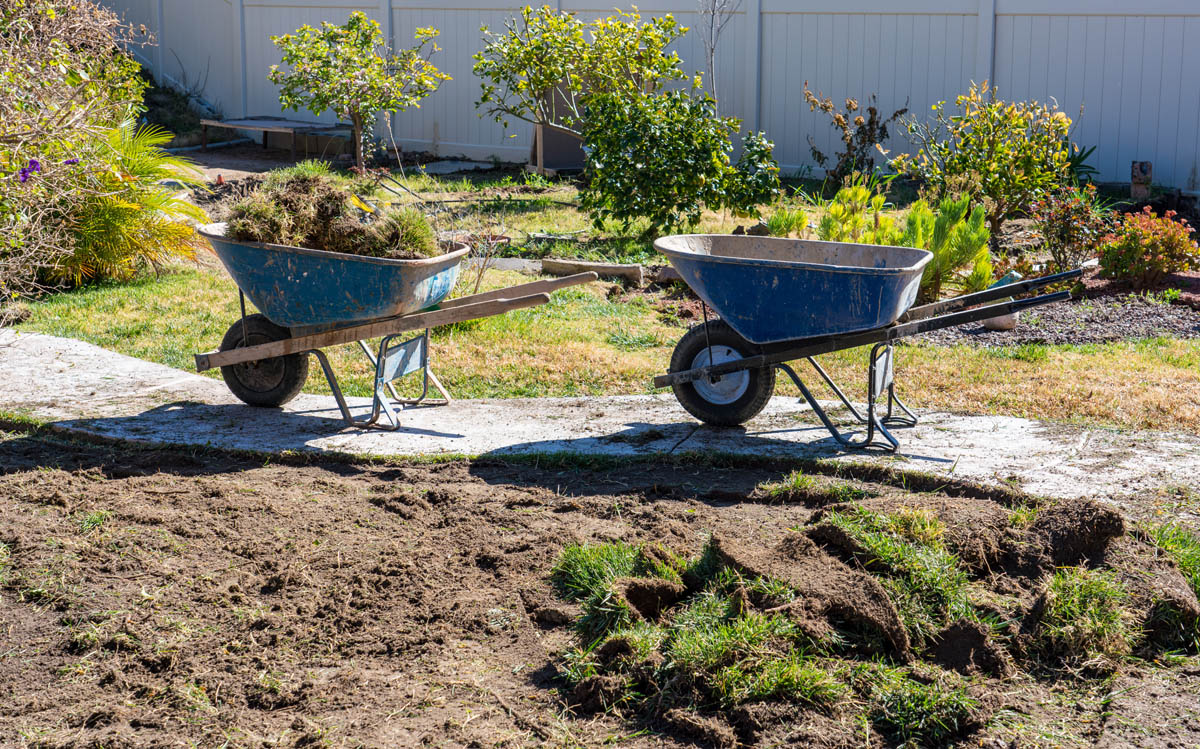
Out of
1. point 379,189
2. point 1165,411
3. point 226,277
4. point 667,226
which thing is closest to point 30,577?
point 1165,411

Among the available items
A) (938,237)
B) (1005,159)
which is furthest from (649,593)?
(1005,159)

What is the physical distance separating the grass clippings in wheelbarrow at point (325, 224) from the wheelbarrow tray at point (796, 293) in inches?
48.3

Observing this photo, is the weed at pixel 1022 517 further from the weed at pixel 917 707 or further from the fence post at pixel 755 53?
the fence post at pixel 755 53

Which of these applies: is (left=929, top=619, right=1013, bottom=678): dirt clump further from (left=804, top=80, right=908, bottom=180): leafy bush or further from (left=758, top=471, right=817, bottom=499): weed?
(left=804, top=80, right=908, bottom=180): leafy bush

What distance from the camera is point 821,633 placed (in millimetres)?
3180

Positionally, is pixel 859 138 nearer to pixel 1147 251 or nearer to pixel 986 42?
pixel 986 42

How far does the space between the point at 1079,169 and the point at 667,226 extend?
5.09 metres

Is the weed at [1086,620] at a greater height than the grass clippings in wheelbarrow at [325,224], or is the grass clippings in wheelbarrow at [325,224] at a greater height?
Result: the grass clippings in wheelbarrow at [325,224]

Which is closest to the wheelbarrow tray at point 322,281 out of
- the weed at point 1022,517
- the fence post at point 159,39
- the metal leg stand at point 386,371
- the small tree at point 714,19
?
the metal leg stand at point 386,371

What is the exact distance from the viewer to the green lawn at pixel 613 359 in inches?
228

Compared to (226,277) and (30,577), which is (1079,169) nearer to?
(226,277)

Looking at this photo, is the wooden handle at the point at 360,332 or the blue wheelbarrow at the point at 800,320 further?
the wooden handle at the point at 360,332

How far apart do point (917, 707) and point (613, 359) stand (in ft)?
13.2

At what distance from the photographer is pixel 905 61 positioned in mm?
13359
